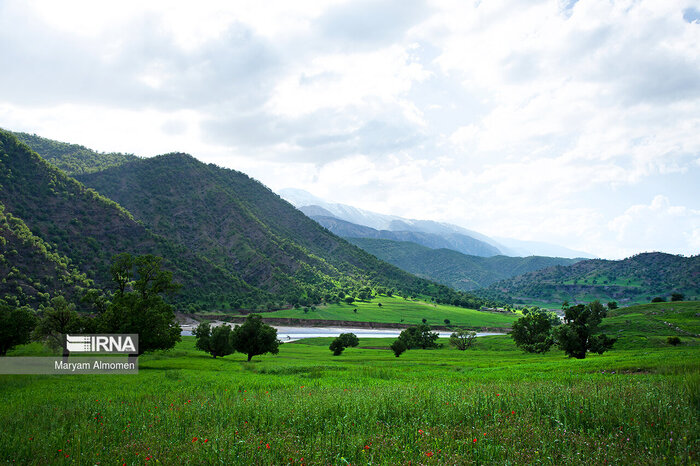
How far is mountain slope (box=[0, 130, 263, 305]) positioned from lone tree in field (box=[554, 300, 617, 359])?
16120 centimetres

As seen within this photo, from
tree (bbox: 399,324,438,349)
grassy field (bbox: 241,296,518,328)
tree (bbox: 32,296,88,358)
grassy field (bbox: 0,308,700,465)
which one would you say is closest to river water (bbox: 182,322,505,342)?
grassy field (bbox: 241,296,518,328)

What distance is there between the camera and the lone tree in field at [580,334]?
51875 millimetres

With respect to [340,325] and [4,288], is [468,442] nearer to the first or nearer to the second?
[4,288]

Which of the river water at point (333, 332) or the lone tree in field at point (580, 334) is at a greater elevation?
the lone tree in field at point (580, 334)

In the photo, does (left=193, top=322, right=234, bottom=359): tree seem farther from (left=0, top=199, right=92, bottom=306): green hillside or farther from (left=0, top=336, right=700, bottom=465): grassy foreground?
(left=0, top=199, right=92, bottom=306): green hillside

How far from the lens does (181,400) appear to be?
52.7 ft

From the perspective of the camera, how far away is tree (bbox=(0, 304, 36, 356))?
1986 inches

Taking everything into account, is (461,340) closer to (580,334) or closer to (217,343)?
(580,334)

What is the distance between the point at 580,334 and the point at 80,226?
201 metres

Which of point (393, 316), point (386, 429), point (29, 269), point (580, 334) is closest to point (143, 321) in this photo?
point (386, 429)

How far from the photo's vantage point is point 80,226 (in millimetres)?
169250

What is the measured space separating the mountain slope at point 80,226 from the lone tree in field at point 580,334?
16120cm

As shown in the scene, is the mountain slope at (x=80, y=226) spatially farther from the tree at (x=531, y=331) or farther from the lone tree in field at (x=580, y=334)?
the lone tree in field at (x=580, y=334)

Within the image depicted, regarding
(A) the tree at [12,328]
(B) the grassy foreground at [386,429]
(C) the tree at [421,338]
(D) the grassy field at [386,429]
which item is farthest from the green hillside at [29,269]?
(B) the grassy foreground at [386,429]
